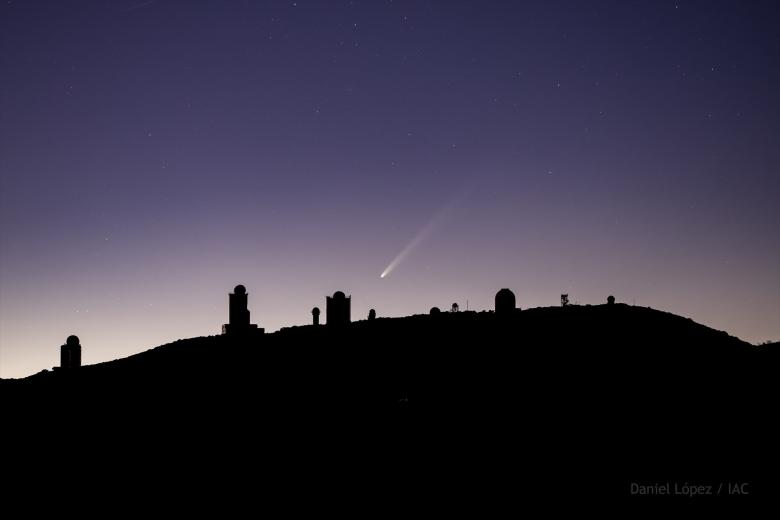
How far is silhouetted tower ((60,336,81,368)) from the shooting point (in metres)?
21.4

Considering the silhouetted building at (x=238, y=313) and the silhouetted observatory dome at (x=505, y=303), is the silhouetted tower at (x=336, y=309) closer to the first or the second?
the silhouetted building at (x=238, y=313)

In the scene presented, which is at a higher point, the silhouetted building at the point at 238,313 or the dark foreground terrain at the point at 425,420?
the silhouetted building at the point at 238,313

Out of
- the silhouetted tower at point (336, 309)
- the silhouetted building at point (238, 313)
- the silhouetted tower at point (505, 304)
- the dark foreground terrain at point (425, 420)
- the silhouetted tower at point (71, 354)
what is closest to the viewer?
the dark foreground terrain at point (425, 420)

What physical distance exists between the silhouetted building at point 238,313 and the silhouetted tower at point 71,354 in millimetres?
6267

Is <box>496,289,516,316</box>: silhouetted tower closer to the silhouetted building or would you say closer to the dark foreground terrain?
the dark foreground terrain

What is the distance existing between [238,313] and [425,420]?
941 cm

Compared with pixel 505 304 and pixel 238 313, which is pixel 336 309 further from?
pixel 505 304

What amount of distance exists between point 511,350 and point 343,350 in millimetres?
5273

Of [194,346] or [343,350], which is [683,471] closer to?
[343,350]

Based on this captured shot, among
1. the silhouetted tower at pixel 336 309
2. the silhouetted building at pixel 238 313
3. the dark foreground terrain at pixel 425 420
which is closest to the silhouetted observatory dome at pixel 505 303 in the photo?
the dark foreground terrain at pixel 425 420

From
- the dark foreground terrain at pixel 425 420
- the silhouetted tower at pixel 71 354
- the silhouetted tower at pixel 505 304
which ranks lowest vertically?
the dark foreground terrain at pixel 425 420

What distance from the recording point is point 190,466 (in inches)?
491

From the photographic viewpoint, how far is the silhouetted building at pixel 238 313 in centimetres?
2002

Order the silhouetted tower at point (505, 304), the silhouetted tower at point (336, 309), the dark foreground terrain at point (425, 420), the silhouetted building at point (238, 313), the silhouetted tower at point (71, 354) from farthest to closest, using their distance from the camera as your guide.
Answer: the silhouetted tower at point (71, 354)
the silhouetted tower at point (336, 309)
the silhouetted building at point (238, 313)
the silhouetted tower at point (505, 304)
the dark foreground terrain at point (425, 420)
